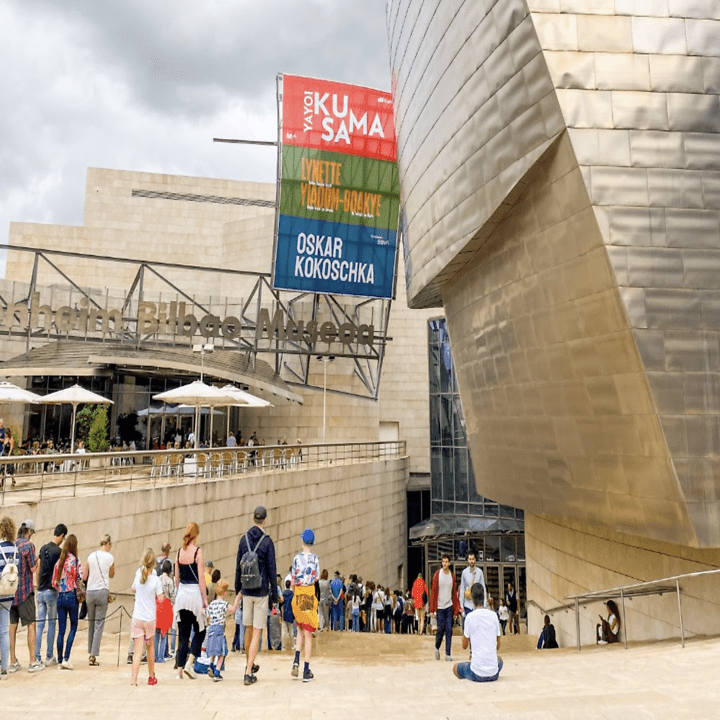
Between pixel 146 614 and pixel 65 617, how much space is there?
4.55ft

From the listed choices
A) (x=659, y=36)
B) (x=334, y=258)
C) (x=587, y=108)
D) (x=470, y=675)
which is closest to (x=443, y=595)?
(x=470, y=675)

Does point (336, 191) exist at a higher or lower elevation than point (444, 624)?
higher

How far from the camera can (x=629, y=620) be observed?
39.4 ft

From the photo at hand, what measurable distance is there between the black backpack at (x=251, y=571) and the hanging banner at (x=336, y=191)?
69.5ft

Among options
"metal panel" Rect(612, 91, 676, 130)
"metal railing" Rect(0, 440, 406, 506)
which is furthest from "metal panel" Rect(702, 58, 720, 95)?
"metal railing" Rect(0, 440, 406, 506)

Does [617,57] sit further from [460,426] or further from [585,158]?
[460,426]

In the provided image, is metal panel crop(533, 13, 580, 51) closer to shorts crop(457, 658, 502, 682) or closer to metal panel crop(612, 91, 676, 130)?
metal panel crop(612, 91, 676, 130)

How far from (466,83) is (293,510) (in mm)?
13006

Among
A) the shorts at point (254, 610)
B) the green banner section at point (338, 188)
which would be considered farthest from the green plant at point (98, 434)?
the shorts at point (254, 610)

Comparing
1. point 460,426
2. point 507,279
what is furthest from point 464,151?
point 460,426

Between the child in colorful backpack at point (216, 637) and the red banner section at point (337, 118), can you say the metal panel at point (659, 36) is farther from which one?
the red banner section at point (337, 118)

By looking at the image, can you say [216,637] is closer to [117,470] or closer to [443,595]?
[443,595]

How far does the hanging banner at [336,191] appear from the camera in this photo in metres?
26.9

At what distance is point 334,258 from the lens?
27531 mm
